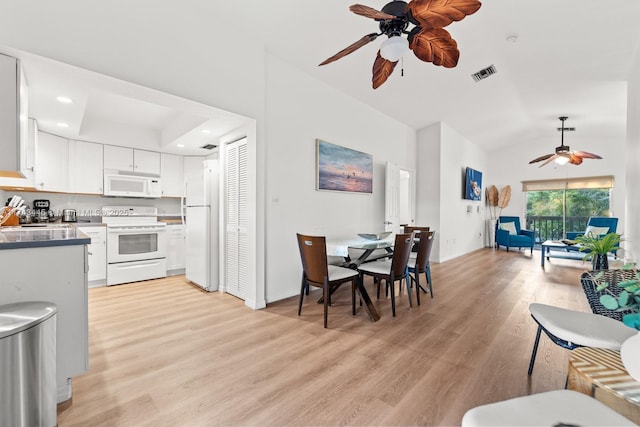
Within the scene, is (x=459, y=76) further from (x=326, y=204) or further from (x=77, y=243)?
(x=77, y=243)

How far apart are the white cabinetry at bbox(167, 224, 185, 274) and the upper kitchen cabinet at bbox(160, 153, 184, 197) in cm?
65

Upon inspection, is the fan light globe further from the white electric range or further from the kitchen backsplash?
the kitchen backsplash

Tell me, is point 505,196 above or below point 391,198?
above

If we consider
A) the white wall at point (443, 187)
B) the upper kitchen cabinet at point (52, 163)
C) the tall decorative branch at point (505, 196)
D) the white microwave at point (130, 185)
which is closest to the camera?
the upper kitchen cabinet at point (52, 163)

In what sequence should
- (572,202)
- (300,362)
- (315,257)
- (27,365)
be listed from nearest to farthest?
(27,365), (300,362), (315,257), (572,202)

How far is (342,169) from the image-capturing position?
415 centimetres

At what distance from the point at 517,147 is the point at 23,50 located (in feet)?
33.5

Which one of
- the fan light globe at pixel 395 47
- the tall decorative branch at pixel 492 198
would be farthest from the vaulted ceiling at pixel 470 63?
the tall decorative branch at pixel 492 198

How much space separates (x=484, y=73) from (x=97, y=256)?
20.3 feet

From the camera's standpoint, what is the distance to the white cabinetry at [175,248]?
15.2 feet

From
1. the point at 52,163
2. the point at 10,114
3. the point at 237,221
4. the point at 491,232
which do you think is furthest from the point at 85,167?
the point at 491,232

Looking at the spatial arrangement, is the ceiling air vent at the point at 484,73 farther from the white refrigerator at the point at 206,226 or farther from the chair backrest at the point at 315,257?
the white refrigerator at the point at 206,226

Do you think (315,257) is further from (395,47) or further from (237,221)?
(395,47)

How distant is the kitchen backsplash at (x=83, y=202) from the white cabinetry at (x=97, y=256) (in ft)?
2.29
